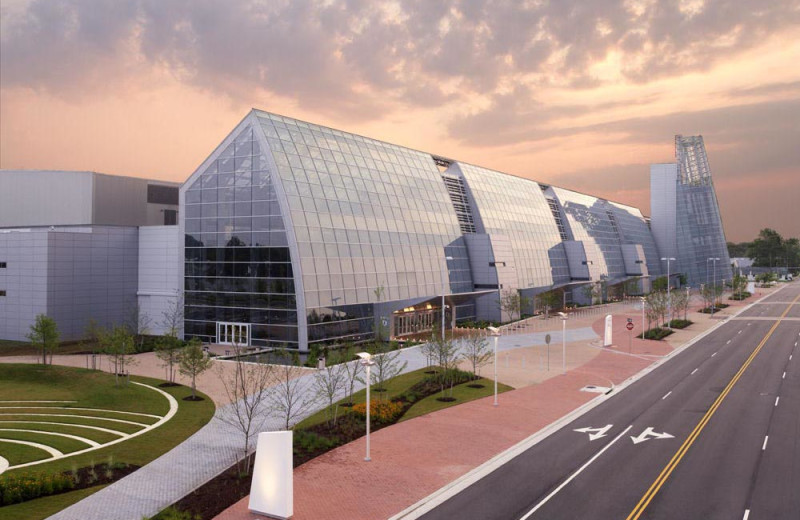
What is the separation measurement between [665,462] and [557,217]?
93541 mm

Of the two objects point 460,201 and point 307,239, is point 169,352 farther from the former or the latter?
point 460,201

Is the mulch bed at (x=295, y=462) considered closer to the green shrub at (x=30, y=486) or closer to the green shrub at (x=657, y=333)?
the green shrub at (x=30, y=486)

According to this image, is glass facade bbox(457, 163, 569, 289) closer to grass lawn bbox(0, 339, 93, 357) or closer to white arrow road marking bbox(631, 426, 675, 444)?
grass lawn bbox(0, 339, 93, 357)

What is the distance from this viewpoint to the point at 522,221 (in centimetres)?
9588

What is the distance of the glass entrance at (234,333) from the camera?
53.1m

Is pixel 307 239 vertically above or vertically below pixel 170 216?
below

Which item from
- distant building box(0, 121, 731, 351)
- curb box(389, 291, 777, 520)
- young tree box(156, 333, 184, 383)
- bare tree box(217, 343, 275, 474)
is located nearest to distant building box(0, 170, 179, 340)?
distant building box(0, 121, 731, 351)

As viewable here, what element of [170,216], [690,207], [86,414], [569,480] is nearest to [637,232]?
[690,207]

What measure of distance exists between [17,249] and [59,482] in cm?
4551

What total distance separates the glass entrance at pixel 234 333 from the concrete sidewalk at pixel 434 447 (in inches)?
889

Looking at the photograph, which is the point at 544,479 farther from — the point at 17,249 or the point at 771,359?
the point at 17,249

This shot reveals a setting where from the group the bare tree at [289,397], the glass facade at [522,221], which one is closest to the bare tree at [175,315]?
the bare tree at [289,397]

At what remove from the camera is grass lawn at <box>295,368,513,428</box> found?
32.4m

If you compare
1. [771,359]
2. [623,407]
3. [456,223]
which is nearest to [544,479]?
[623,407]
